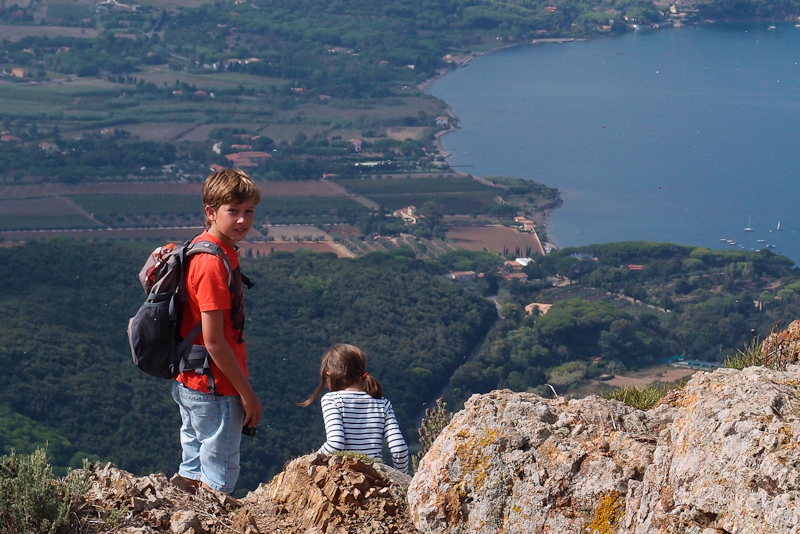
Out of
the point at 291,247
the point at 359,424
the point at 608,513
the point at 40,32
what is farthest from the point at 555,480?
the point at 40,32

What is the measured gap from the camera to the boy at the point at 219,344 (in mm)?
2961

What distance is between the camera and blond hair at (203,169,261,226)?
308 cm

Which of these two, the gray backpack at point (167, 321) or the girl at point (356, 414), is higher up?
the gray backpack at point (167, 321)

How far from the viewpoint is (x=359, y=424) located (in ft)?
11.6

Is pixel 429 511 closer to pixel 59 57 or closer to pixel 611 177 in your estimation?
pixel 611 177

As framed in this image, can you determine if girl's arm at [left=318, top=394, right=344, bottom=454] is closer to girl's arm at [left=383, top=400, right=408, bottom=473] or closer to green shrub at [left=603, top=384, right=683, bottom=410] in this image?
girl's arm at [left=383, top=400, right=408, bottom=473]

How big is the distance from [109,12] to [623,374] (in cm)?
10334

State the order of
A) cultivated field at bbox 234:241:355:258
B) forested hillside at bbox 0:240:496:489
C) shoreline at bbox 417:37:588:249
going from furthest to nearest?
shoreline at bbox 417:37:588:249 → cultivated field at bbox 234:241:355:258 → forested hillside at bbox 0:240:496:489

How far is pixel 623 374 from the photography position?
34.4 metres

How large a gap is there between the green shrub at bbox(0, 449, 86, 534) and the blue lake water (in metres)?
56.9

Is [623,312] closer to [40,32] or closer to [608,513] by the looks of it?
[608,513]

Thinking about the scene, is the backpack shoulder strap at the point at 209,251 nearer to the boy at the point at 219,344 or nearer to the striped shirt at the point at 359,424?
the boy at the point at 219,344

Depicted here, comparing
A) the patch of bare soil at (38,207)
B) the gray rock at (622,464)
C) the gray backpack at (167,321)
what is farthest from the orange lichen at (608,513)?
the patch of bare soil at (38,207)

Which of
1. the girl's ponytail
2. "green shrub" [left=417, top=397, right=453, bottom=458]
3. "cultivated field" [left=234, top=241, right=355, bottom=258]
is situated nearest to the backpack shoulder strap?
the girl's ponytail
